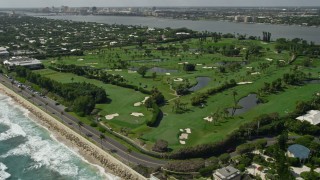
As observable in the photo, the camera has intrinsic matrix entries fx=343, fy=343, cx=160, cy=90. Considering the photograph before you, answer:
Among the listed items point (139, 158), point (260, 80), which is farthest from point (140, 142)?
point (260, 80)

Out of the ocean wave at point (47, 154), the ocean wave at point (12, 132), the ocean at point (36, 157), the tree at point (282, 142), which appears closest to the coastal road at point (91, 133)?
the ocean at point (36, 157)

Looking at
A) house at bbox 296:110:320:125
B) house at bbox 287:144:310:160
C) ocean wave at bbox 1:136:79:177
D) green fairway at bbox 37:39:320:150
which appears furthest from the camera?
green fairway at bbox 37:39:320:150

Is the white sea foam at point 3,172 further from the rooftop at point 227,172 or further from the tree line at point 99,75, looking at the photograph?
the tree line at point 99,75

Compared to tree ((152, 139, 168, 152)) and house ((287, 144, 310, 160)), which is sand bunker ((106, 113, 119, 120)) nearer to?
tree ((152, 139, 168, 152))

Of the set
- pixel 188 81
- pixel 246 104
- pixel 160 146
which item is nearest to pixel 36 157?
pixel 160 146

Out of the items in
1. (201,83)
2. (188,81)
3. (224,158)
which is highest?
(188,81)

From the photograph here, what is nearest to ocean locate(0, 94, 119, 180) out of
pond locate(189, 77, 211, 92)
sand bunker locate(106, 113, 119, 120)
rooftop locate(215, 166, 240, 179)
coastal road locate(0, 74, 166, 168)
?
coastal road locate(0, 74, 166, 168)

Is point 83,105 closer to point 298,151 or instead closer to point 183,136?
point 183,136
